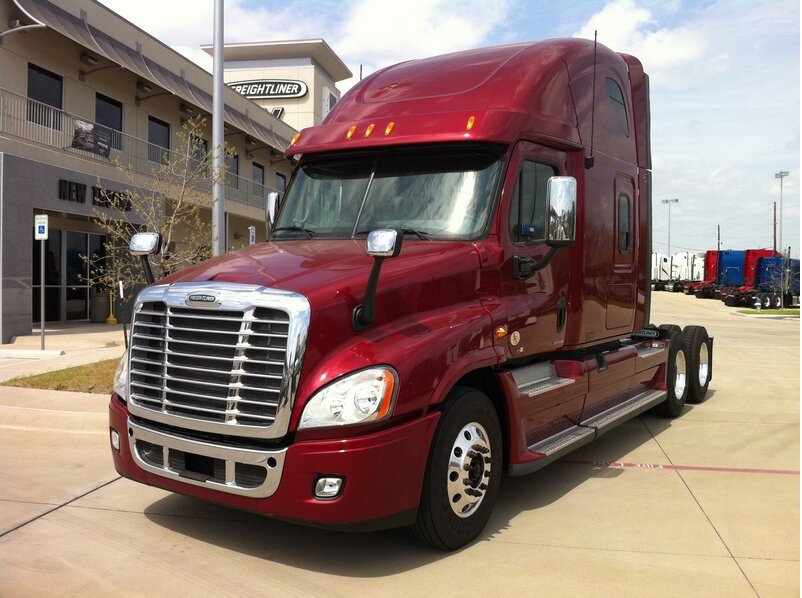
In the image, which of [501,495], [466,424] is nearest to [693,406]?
[501,495]

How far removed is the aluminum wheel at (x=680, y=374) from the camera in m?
8.62

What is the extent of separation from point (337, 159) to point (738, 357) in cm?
1228

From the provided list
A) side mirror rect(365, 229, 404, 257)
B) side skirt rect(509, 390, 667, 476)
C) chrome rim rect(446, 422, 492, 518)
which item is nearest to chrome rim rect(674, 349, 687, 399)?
side skirt rect(509, 390, 667, 476)

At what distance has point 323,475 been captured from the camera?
376 centimetres

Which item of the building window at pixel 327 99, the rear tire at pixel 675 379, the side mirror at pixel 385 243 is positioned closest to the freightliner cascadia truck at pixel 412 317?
the side mirror at pixel 385 243

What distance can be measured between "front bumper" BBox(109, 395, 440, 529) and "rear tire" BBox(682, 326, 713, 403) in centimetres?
597

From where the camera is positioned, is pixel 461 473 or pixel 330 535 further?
pixel 330 535

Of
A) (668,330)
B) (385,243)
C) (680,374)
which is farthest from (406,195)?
(680,374)

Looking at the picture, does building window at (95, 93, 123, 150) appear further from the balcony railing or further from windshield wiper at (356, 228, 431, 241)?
windshield wiper at (356, 228, 431, 241)

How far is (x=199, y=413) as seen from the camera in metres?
4.02

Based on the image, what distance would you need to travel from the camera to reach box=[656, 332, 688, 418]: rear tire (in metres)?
8.30

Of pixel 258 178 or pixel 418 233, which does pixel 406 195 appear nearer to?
pixel 418 233

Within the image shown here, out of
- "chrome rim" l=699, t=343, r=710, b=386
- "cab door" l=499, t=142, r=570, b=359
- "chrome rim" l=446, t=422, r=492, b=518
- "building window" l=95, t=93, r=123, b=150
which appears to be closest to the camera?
"chrome rim" l=446, t=422, r=492, b=518

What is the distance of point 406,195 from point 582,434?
7.62 ft
